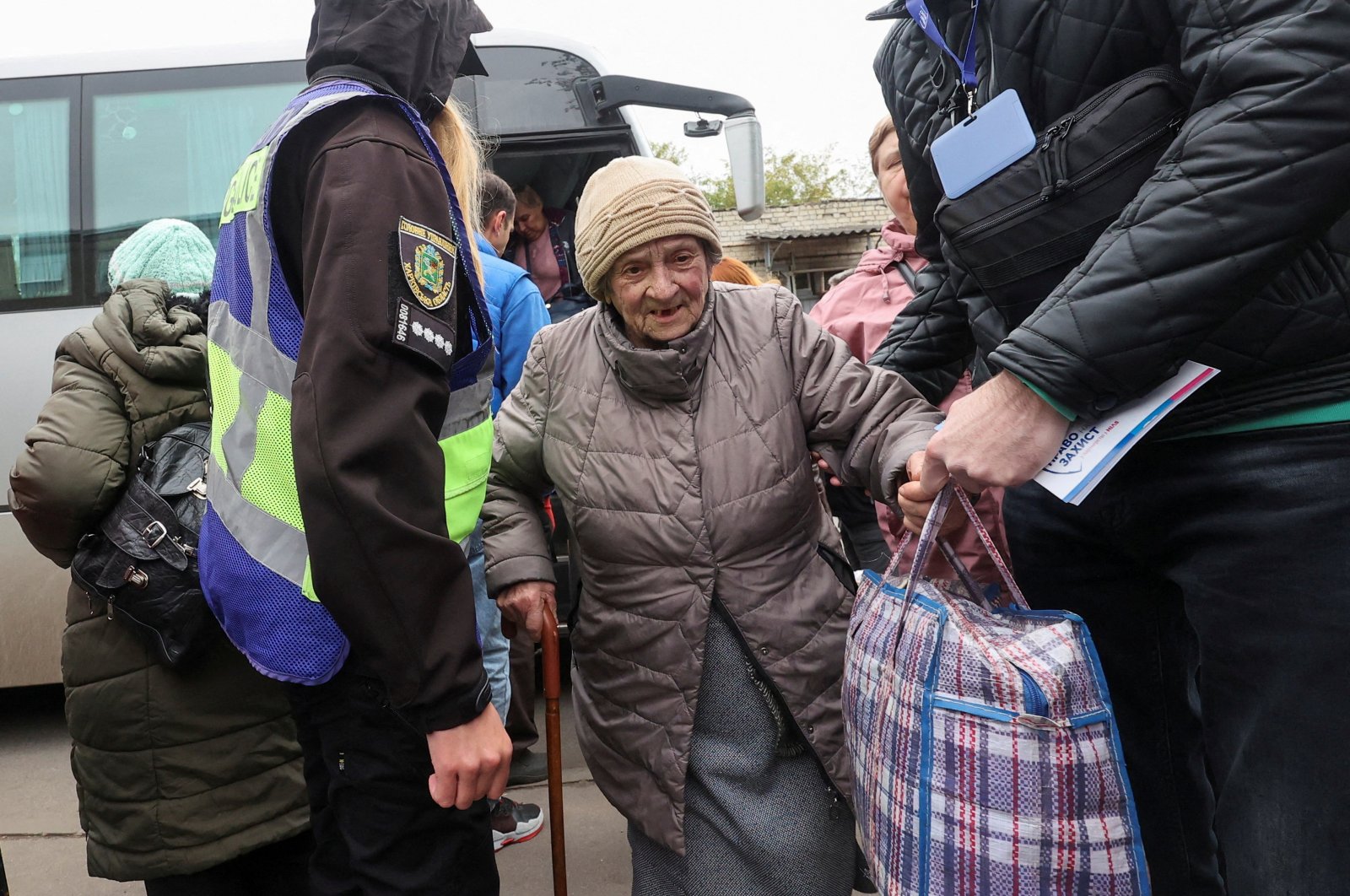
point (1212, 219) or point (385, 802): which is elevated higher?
point (1212, 219)

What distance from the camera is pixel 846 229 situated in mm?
23641

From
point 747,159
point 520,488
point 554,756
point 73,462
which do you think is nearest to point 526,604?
point 520,488

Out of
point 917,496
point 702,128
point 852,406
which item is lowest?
point 917,496

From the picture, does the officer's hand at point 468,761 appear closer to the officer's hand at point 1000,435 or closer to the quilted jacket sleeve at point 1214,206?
the officer's hand at point 1000,435

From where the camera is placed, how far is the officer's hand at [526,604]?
2.05 metres

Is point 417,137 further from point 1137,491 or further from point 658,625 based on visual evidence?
point 1137,491

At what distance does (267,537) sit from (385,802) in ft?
1.41

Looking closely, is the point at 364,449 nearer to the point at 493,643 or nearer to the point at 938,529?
the point at 938,529

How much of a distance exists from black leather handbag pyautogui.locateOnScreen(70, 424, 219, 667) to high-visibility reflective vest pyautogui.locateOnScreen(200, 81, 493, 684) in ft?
2.02

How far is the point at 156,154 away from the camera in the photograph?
4.69 meters

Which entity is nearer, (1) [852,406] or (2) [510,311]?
(1) [852,406]

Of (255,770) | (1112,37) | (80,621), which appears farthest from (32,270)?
(1112,37)

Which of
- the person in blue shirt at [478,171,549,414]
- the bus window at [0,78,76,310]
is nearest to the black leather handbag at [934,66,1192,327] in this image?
the person in blue shirt at [478,171,549,414]

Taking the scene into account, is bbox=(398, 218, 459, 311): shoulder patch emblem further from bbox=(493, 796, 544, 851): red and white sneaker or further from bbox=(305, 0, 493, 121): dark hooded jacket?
bbox=(493, 796, 544, 851): red and white sneaker
